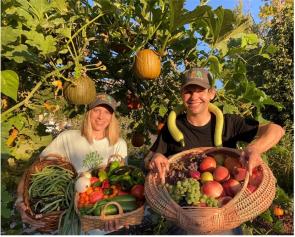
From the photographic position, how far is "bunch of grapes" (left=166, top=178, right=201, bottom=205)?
2227 mm

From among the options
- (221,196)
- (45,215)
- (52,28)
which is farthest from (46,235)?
(52,28)

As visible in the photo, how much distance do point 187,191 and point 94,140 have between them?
103cm

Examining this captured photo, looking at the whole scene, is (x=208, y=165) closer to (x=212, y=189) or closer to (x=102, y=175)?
(x=212, y=189)

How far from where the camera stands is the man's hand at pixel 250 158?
2.28m

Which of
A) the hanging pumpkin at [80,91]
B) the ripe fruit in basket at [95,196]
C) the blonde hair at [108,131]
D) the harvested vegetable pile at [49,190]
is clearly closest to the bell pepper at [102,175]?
the ripe fruit in basket at [95,196]

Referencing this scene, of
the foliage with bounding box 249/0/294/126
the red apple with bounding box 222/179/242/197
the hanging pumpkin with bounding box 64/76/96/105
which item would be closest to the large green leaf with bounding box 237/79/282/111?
the red apple with bounding box 222/179/242/197

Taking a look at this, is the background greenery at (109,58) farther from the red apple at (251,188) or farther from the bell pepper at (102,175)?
the red apple at (251,188)

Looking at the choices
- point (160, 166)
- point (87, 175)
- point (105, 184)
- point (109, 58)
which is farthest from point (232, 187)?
point (109, 58)

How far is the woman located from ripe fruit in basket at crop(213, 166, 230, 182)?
795 mm

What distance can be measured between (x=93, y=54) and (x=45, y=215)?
1438mm

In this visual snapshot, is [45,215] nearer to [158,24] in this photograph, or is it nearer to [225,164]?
[225,164]

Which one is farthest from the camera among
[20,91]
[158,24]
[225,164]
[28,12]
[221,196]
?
[20,91]

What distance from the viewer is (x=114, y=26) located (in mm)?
3195

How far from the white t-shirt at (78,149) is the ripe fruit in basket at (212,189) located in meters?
0.89
